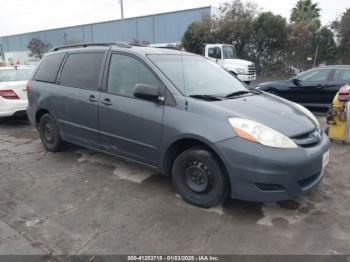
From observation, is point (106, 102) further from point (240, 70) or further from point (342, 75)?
point (240, 70)

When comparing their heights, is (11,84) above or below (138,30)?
below

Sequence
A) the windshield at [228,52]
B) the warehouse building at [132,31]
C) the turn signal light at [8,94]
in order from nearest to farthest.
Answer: the turn signal light at [8,94], the windshield at [228,52], the warehouse building at [132,31]

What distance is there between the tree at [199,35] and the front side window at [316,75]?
1739cm

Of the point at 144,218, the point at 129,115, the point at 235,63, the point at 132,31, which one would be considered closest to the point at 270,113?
the point at 129,115

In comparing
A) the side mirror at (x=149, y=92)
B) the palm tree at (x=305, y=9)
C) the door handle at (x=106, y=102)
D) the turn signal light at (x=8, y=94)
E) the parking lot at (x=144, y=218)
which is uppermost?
the palm tree at (x=305, y=9)

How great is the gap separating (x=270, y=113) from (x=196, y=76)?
1.09 m

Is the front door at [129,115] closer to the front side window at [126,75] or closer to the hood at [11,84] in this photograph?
the front side window at [126,75]

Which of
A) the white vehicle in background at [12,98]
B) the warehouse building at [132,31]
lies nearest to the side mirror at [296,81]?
the white vehicle in background at [12,98]

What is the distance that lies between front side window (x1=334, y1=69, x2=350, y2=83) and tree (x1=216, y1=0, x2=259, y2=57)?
17196 mm

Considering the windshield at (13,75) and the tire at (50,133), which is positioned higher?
the windshield at (13,75)

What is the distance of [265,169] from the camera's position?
10.7ft

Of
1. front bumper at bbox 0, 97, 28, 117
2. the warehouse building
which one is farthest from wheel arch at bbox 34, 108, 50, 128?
the warehouse building

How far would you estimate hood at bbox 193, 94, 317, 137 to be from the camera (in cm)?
354

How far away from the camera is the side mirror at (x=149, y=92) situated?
382cm
